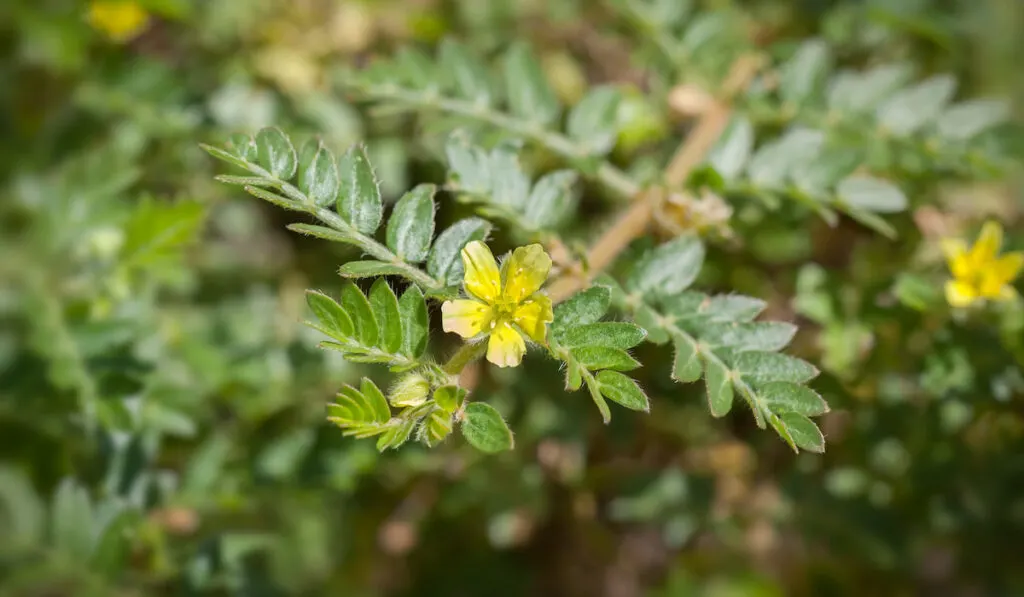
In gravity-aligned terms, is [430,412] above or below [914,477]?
above

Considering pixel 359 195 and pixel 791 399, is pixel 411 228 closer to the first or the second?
pixel 359 195

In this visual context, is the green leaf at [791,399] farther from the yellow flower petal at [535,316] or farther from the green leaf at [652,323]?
the yellow flower petal at [535,316]

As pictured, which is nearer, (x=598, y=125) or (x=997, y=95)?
(x=598, y=125)

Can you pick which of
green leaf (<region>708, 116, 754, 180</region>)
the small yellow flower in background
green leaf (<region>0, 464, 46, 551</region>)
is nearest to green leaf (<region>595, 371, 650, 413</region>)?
green leaf (<region>708, 116, 754, 180</region>)

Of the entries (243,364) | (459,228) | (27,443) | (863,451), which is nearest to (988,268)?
(863,451)

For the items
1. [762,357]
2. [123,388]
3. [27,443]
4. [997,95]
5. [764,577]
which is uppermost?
[762,357]

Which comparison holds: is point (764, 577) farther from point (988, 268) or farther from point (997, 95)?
point (997, 95)

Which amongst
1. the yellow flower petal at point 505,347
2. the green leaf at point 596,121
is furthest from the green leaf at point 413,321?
the green leaf at point 596,121
